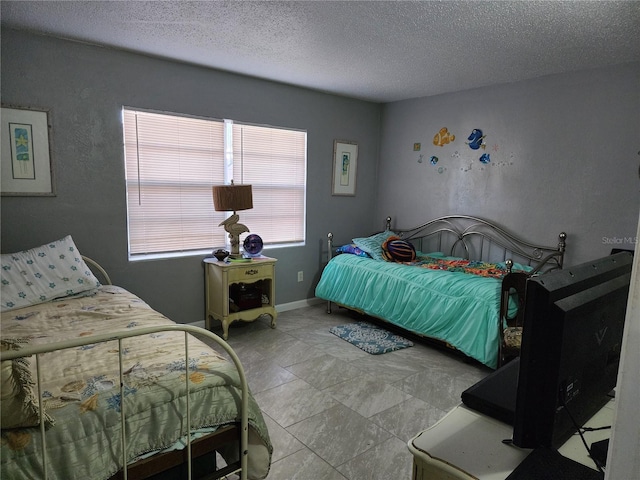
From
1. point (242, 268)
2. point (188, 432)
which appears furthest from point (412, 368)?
point (188, 432)

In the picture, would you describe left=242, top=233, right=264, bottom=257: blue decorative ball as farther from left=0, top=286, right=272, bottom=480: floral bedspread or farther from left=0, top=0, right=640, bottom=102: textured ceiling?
left=0, top=286, right=272, bottom=480: floral bedspread

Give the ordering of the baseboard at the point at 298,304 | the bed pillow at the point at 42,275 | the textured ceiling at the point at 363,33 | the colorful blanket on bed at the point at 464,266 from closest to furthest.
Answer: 1. the textured ceiling at the point at 363,33
2. the bed pillow at the point at 42,275
3. the colorful blanket on bed at the point at 464,266
4. the baseboard at the point at 298,304

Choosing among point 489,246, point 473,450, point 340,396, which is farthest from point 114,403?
point 489,246

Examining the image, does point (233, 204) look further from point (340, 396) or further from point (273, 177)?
point (340, 396)

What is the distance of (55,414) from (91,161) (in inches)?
90.8

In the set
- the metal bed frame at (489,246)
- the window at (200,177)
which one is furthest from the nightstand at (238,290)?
the metal bed frame at (489,246)

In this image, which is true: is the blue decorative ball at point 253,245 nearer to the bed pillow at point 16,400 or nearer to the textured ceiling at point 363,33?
the textured ceiling at point 363,33

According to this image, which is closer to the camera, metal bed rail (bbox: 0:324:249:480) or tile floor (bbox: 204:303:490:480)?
metal bed rail (bbox: 0:324:249:480)

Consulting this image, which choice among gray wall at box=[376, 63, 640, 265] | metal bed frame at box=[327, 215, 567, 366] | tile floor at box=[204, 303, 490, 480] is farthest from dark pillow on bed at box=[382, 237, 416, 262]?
tile floor at box=[204, 303, 490, 480]

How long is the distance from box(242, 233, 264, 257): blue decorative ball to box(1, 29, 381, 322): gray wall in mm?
356

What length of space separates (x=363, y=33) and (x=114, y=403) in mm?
2464

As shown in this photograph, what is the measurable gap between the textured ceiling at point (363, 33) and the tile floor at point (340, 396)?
2347mm

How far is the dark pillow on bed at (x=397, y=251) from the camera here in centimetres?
403

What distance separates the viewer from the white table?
84 centimetres
